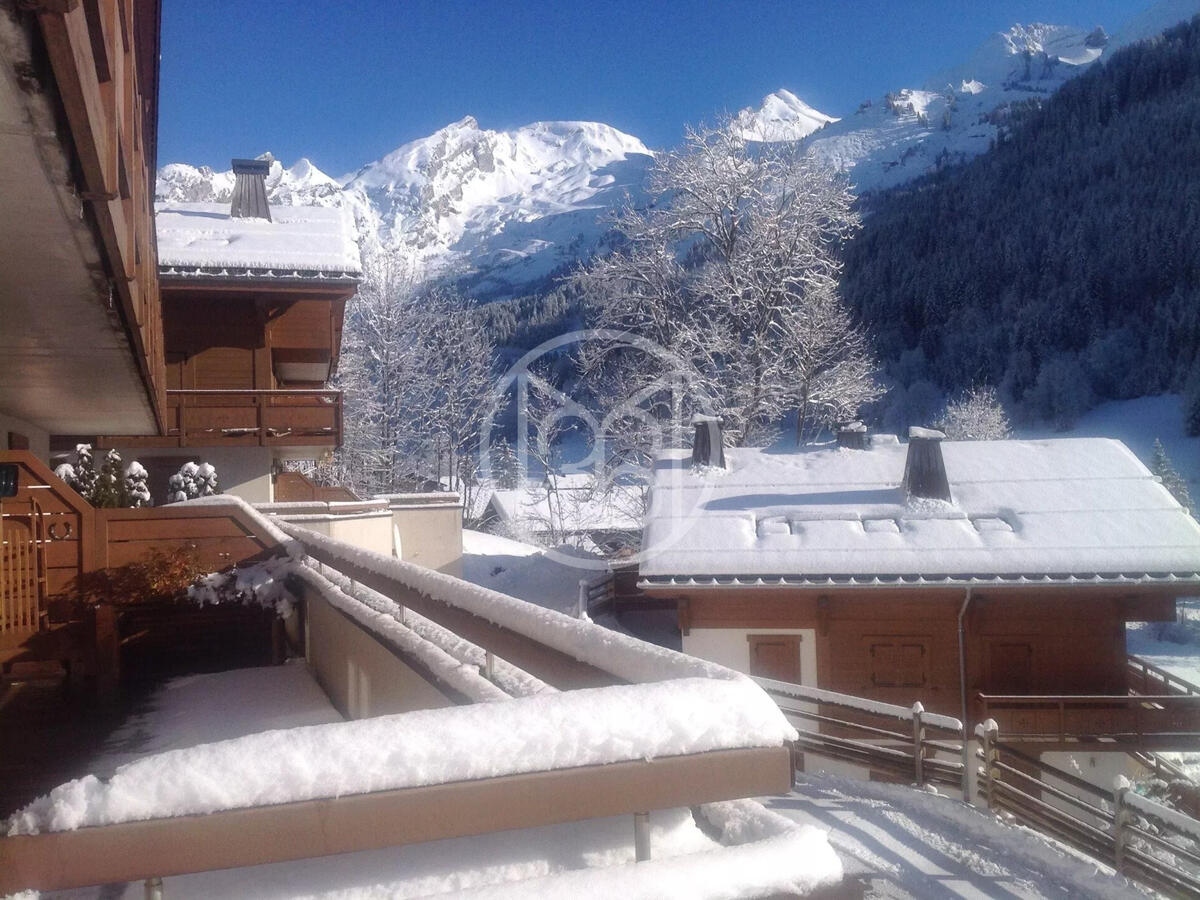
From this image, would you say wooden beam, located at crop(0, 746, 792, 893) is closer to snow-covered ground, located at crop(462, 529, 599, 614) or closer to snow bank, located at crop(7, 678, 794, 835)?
snow bank, located at crop(7, 678, 794, 835)

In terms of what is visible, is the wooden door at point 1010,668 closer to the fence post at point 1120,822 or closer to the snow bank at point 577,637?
the fence post at point 1120,822

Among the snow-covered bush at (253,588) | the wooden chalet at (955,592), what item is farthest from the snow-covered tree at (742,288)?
the snow-covered bush at (253,588)

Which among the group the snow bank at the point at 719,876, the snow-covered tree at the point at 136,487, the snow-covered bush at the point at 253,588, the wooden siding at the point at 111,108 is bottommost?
the snow-covered bush at the point at 253,588

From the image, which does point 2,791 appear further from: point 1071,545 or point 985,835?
point 1071,545

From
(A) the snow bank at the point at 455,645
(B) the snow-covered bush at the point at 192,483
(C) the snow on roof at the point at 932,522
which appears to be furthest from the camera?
(B) the snow-covered bush at the point at 192,483

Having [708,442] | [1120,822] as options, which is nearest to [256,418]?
[708,442]

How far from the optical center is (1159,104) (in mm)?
92812

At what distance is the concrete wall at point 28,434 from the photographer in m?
8.48

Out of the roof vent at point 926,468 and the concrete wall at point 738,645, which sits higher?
the roof vent at point 926,468

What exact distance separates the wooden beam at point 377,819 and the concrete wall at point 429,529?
1705 cm

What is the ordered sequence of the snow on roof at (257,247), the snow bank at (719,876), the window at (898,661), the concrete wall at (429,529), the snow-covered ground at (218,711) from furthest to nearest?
the concrete wall at (429,529) → the snow on roof at (257,247) → the window at (898,661) → the snow-covered ground at (218,711) → the snow bank at (719,876)

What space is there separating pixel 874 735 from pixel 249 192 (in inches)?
654

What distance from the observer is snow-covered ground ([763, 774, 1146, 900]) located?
6.62m

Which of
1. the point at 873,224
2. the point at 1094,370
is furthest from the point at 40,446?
the point at 873,224
